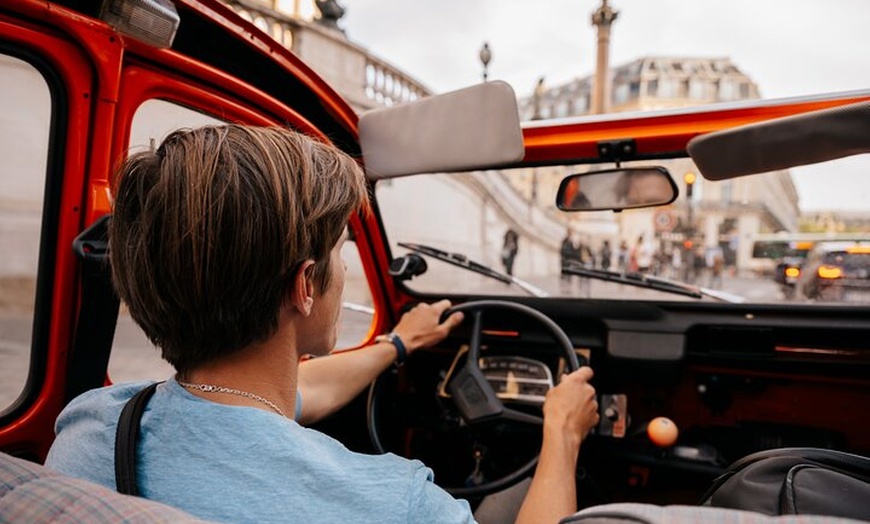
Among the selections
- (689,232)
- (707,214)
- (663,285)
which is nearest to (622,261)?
(663,285)

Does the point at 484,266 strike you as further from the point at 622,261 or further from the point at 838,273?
the point at 838,273

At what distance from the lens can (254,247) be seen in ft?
3.26

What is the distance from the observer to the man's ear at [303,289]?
3.50ft

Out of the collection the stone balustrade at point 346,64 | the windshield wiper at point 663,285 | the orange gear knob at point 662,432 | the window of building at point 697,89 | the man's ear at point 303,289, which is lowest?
the orange gear knob at point 662,432

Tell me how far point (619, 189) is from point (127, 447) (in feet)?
6.44

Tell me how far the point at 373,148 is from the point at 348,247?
747 mm

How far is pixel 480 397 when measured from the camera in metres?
2.24

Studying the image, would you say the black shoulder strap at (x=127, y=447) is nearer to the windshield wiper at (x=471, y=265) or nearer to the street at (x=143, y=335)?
the street at (x=143, y=335)

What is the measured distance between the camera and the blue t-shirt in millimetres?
900

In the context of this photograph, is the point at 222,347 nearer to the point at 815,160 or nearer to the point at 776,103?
the point at 815,160

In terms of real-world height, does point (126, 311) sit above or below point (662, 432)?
above

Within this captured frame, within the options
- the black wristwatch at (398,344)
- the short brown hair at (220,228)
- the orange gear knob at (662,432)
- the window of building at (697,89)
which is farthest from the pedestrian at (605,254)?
the window of building at (697,89)

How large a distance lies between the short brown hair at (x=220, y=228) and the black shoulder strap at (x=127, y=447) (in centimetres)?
11

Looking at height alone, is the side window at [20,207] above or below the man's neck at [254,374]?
above
